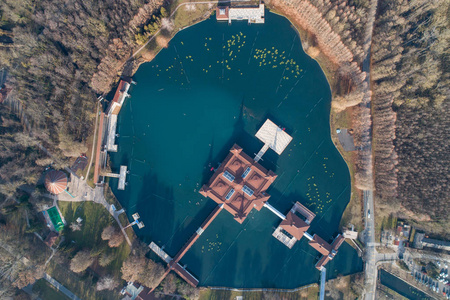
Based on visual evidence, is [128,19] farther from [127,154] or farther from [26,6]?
[127,154]

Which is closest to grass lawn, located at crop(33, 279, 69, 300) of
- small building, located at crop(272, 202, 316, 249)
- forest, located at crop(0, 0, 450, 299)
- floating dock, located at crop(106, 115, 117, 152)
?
forest, located at crop(0, 0, 450, 299)

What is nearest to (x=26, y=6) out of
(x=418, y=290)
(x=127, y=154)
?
(x=127, y=154)

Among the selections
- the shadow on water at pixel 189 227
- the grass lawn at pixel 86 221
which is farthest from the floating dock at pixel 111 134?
the shadow on water at pixel 189 227

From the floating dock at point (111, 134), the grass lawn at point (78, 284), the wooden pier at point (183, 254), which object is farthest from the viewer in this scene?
the floating dock at point (111, 134)

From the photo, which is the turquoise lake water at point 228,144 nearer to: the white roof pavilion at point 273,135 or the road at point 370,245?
the white roof pavilion at point 273,135

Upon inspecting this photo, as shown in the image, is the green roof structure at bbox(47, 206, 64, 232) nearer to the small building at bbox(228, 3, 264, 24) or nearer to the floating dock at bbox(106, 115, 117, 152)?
the floating dock at bbox(106, 115, 117, 152)
